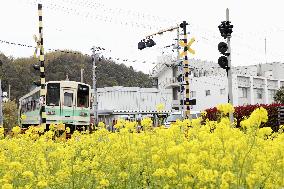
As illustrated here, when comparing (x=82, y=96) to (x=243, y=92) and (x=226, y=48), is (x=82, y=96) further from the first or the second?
(x=243, y=92)

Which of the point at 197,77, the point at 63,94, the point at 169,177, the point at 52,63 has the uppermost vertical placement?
the point at 52,63

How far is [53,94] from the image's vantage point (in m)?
20.3

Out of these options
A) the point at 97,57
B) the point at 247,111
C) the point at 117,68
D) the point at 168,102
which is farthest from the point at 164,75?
the point at 247,111

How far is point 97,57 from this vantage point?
3466 centimetres

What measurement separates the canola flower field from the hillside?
218ft

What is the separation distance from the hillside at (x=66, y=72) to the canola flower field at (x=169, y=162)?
66592mm

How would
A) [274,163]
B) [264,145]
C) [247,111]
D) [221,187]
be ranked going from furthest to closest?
[247,111] < [264,145] < [274,163] < [221,187]

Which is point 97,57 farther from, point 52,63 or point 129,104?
point 52,63

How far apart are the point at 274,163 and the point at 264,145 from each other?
64 cm

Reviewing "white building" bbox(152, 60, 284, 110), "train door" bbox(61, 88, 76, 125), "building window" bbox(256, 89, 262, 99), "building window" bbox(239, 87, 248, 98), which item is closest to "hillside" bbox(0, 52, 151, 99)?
"white building" bbox(152, 60, 284, 110)

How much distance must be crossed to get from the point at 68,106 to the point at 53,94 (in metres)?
0.82

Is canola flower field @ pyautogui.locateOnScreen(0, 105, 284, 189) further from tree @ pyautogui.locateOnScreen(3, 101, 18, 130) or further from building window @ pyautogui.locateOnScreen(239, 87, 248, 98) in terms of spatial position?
building window @ pyautogui.locateOnScreen(239, 87, 248, 98)

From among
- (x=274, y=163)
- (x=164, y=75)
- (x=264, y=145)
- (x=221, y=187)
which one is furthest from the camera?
(x=164, y=75)

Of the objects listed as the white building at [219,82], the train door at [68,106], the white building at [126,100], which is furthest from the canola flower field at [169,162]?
the white building at [126,100]
